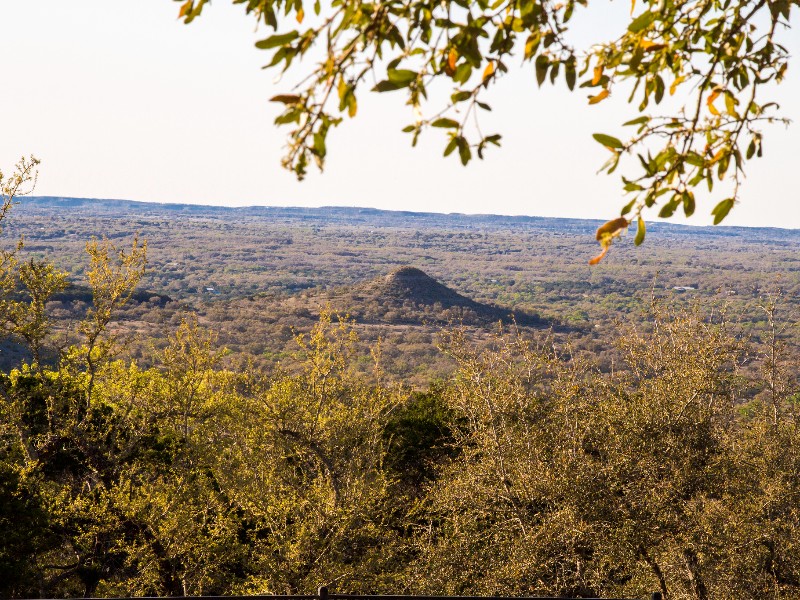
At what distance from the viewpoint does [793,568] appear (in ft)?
49.0

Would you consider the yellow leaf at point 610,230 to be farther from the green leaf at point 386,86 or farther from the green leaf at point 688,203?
the green leaf at point 386,86

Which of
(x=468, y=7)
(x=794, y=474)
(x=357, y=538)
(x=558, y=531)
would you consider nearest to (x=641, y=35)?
(x=468, y=7)

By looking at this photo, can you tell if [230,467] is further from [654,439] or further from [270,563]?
[654,439]

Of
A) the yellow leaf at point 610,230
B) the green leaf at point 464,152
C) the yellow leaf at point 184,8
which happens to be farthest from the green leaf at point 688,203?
the yellow leaf at point 184,8

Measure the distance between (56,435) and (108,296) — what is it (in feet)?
9.06

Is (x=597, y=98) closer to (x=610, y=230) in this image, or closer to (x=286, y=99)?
(x=610, y=230)

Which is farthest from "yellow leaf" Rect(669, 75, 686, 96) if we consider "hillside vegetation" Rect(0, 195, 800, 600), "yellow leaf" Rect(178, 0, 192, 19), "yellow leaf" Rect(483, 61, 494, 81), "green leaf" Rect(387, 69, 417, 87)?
"hillside vegetation" Rect(0, 195, 800, 600)

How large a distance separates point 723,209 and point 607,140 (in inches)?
24.1

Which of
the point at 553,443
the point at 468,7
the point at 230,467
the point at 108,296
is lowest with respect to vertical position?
the point at 230,467

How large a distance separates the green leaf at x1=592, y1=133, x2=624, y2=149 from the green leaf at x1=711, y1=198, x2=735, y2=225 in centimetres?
53

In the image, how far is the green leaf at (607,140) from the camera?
3.93m

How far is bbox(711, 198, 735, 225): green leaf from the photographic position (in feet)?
12.6

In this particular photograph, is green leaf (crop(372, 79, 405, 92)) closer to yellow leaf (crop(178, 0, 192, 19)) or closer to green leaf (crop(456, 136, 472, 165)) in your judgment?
green leaf (crop(456, 136, 472, 165))

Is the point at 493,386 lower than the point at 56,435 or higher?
higher
